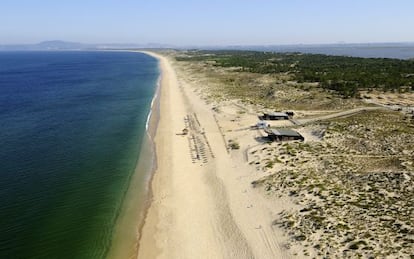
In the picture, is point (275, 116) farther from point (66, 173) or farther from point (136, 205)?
point (66, 173)

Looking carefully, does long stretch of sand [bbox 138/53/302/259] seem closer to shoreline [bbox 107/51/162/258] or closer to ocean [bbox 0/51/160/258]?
shoreline [bbox 107/51/162/258]

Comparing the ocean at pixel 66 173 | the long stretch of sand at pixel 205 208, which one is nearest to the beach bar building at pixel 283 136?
the long stretch of sand at pixel 205 208

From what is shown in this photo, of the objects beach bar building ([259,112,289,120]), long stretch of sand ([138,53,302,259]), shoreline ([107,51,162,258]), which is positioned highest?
beach bar building ([259,112,289,120])

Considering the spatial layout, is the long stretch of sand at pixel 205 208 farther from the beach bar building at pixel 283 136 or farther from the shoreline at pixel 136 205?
the beach bar building at pixel 283 136

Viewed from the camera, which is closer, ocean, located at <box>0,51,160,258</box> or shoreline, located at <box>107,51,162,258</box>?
shoreline, located at <box>107,51,162,258</box>

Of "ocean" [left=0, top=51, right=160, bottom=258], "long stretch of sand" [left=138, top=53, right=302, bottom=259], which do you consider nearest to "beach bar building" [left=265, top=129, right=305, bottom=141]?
"long stretch of sand" [left=138, top=53, right=302, bottom=259]

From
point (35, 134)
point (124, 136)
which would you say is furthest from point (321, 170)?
point (35, 134)
